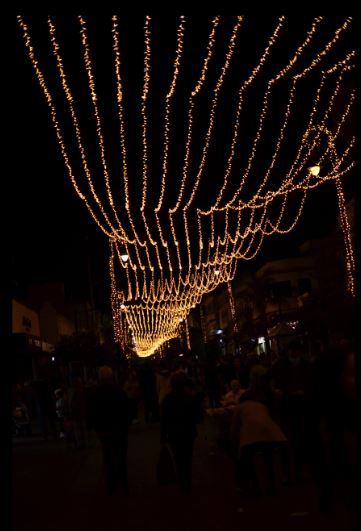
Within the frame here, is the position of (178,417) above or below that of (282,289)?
below

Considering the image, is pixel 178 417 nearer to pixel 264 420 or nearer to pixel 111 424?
pixel 111 424

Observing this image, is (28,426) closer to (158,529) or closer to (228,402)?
(228,402)

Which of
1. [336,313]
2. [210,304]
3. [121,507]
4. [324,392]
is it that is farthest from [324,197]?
[210,304]

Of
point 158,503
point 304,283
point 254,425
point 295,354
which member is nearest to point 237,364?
point 295,354

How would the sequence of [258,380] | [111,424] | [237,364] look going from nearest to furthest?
[258,380]
[111,424]
[237,364]

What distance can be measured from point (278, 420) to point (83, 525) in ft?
24.8

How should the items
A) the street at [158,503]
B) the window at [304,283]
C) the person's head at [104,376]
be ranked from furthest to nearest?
1. the window at [304,283]
2. the person's head at [104,376]
3. the street at [158,503]

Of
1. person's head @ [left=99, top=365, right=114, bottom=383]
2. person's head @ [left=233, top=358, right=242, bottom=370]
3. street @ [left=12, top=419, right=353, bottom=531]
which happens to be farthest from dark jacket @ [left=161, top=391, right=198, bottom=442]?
person's head @ [left=233, top=358, right=242, bottom=370]

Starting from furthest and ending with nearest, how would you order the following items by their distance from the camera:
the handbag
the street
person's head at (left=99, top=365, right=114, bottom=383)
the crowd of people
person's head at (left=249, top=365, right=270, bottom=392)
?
1. person's head at (left=99, top=365, right=114, bottom=383)
2. the handbag
3. person's head at (left=249, top=365, right=270, bottom=392)
4. the street
5. the crowd of people

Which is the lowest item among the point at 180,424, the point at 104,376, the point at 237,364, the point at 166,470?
the point at 166,470

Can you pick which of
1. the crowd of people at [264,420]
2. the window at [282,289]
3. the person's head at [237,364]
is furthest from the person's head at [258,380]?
the window at [282,289]

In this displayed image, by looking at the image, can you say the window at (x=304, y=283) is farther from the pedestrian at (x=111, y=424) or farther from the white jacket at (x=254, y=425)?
the white jacket at (x=254, y=425)

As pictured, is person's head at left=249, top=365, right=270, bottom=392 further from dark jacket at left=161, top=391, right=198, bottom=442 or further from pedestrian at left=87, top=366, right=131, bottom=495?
pedestrian at left=87, top=366, right=131, bottom=495

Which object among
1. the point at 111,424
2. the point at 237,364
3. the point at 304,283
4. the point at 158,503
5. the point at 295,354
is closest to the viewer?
the point at 158,503
